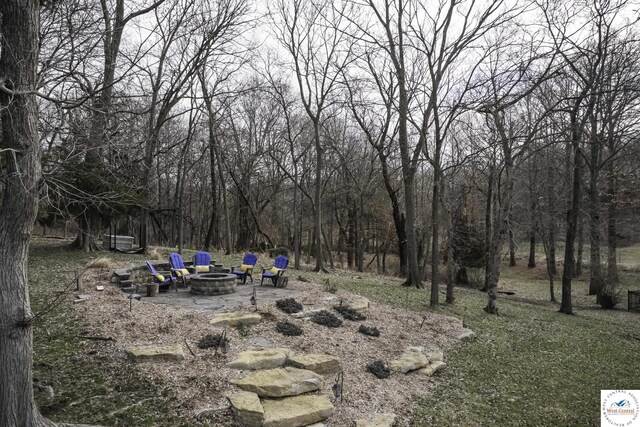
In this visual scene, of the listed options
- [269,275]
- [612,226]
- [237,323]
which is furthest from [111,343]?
[612,226]

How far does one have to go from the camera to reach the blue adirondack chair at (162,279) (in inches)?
364

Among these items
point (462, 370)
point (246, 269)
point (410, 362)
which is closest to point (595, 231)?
point (462, 370)

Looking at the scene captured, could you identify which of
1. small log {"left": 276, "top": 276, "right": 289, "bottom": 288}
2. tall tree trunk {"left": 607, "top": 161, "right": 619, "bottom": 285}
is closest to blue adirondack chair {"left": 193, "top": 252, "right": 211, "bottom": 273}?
small log {"left": 276, "top": 276, "right": 289, "bottom": 288}

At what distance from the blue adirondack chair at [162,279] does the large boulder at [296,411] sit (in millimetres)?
5558

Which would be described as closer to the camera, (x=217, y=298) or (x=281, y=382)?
(x=281, y=382)

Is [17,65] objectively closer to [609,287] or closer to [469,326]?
[469,326]

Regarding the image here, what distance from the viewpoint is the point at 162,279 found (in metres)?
9.25

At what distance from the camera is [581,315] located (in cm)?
1314

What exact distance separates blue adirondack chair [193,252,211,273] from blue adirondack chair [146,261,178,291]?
41.9 inches

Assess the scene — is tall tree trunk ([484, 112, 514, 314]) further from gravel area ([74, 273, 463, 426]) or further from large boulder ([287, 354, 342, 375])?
large boulder ([287, 354, 342, 375])

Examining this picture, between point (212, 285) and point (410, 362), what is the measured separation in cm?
504

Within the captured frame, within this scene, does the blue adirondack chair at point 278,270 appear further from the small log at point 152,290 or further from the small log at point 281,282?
the small log at point 152,290

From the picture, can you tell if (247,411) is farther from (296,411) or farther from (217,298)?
(217,298)

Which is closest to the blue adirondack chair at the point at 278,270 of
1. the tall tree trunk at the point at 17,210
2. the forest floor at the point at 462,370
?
the forest floor at the point at 462,370
